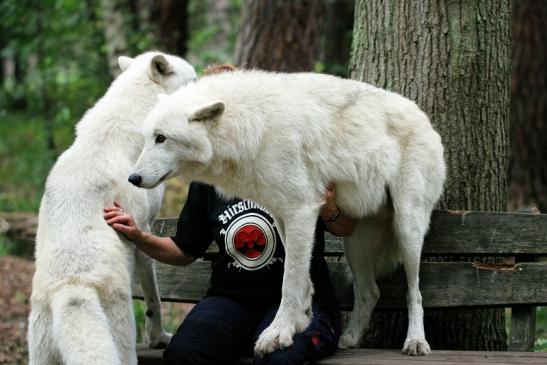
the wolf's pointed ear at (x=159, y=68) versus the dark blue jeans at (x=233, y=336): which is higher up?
the wolf's pointed ear at (x=159, y=68)

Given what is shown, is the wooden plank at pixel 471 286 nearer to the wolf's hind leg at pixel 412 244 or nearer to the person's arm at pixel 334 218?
the wolf's hind leg at pixel 412 244

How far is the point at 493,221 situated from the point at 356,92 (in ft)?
3.60

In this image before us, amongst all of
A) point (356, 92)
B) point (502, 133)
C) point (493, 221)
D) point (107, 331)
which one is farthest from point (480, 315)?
point (107, 331)

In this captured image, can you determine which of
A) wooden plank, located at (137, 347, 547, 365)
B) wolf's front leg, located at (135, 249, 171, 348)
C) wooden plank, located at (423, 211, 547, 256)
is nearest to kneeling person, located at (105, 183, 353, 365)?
wooden plank, located at (137, 347, 547, 365)

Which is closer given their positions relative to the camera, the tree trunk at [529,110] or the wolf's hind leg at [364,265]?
the wolf's hind leg at [364,265]

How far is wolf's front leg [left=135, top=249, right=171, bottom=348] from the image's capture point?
447 centimetres

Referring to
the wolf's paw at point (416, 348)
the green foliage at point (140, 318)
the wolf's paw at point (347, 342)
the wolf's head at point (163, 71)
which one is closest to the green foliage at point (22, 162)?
the green foliage at point (140, 318)

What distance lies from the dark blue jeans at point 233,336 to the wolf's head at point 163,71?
4.24ft

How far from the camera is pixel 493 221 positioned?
14.3 ft

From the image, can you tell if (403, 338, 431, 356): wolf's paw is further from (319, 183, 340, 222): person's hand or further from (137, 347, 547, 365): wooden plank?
(319, 183, 340, 222): person's hand

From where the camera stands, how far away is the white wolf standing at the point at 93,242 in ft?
11.9

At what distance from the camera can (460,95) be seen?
461 centimetres

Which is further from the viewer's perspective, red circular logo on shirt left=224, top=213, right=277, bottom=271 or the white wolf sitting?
red circular logo on shirt left=224, top=213, right=277, bottom=271

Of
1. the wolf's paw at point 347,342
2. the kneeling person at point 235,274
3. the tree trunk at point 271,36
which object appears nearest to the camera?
the kneeling person at point 235,274
